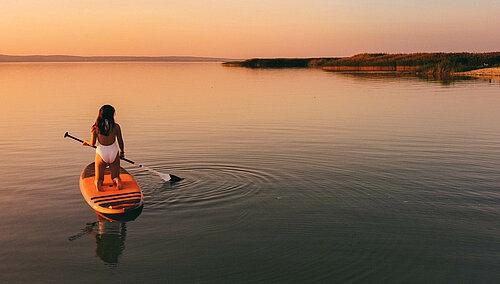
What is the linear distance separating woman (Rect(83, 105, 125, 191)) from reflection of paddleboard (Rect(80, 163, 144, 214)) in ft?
0.62

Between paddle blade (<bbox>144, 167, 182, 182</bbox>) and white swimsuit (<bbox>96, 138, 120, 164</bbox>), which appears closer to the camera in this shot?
white swimsuit (<bbox>96, 138, 120, 164</bbox>)

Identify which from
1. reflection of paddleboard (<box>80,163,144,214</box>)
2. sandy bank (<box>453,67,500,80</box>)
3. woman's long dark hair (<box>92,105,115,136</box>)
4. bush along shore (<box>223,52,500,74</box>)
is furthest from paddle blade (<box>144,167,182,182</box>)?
bush along shore (<box>223,52,500,74</box>)

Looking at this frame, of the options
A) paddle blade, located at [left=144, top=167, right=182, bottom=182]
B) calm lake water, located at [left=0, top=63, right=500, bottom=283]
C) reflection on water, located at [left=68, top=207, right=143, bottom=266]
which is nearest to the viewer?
calm lake water, located at [left=0, top=63, right=500, bottom=283]

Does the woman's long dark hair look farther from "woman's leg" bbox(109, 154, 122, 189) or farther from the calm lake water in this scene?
the calm lake water

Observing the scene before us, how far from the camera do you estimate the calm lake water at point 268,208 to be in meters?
6.66

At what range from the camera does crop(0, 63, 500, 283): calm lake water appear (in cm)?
666

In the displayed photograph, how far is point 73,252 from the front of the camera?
23.9ft

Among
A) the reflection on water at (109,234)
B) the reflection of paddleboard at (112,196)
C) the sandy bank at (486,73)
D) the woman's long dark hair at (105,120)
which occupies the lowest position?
the reflection on water at (109,234)

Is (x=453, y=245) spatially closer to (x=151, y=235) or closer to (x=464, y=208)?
(x=464, y=208)

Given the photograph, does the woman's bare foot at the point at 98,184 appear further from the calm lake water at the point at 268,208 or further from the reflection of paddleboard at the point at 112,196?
the calm lake water at the point at 268,208

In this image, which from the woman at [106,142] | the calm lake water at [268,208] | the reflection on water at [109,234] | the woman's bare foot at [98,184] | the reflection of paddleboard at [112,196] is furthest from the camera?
the woman's bare foot at [98,184]

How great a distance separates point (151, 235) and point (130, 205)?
1084 millimetres

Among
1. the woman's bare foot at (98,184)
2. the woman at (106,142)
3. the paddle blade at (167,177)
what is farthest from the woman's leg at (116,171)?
the paddle blade at (167,177)

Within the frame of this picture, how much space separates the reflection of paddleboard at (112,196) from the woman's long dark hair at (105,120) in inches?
51.0
